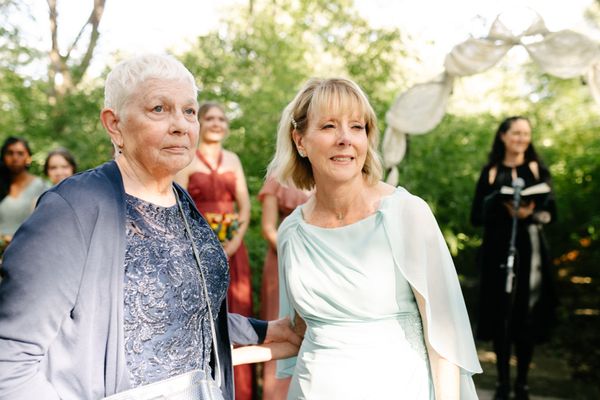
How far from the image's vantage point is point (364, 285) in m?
2.30

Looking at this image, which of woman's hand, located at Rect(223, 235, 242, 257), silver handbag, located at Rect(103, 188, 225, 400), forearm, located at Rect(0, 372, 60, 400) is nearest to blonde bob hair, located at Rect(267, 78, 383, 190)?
silver handbag, located at Rect(103, 188, 225, 400)

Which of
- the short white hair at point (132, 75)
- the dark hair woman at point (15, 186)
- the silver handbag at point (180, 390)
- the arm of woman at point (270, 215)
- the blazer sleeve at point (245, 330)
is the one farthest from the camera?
the dark hair woman at point (15, 186)

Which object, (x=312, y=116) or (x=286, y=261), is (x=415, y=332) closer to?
(x=286, y=261)

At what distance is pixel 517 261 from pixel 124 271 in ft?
16.4

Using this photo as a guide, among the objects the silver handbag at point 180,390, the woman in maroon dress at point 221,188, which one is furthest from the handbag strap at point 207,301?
the woman in maroon dress at point 221,188

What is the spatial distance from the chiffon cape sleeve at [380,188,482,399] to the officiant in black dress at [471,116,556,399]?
3868mm

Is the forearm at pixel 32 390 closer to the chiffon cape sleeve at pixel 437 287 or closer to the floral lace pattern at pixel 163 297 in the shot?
the floral lace pattern at pixel 163 297

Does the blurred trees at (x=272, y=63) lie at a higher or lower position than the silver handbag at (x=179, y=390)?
Result: higher

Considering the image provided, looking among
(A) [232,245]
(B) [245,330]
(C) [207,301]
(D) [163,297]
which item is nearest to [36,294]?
(D) [163,297]

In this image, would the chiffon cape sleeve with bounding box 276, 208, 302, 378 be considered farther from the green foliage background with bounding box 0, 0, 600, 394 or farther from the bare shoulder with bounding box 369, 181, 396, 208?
the green foliage background with bounding box 0, 0, 600, 394

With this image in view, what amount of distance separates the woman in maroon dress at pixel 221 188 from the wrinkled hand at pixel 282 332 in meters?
2.79

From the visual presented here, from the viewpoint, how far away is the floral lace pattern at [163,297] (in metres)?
1.79

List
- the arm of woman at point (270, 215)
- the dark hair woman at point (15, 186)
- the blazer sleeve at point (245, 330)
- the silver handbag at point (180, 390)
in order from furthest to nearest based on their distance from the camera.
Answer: the dark hair woman at point (15, 186) → the arm of woman at point (270, 215) → the blazer sleeve at point (245, 330) → the silver handbag at point (180, 390)

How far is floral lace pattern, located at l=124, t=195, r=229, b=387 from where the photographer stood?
1.79 metres
